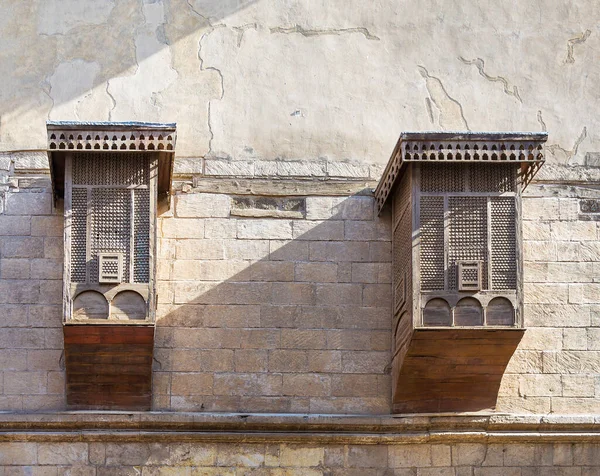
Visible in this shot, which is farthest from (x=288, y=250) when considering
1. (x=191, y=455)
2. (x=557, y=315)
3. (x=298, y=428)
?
(x=557, y=315)

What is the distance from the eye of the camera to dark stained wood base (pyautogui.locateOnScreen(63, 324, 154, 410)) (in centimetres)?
1072

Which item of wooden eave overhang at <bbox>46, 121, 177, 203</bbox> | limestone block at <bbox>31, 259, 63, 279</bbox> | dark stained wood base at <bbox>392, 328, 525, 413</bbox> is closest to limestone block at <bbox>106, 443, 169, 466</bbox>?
limestone block at <bbox>31, 259, 63, 279</bbox>

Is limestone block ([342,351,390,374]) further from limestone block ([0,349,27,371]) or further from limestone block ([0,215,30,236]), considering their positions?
limestone block ([0,215,30,236])

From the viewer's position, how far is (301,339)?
11266 mm

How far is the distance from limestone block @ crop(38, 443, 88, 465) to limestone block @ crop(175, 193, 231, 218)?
1863mm

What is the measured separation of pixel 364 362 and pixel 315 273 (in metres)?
0.75

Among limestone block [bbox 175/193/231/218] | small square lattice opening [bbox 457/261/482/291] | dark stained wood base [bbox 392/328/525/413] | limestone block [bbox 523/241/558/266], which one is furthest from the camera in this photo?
limestone block [bbox 523/241/558/266]

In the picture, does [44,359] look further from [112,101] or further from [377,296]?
[377,296]

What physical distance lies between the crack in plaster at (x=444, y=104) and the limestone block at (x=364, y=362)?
1.84 m

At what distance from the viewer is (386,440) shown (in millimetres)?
11039

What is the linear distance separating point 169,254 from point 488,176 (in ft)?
7.90

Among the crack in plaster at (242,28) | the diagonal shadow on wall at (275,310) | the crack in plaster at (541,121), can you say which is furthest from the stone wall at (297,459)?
the crack in plaster at (242,28)

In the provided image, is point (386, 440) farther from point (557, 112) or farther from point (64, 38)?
point (64, 38)

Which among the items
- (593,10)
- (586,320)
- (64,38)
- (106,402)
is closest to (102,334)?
(106,402)
